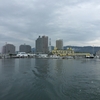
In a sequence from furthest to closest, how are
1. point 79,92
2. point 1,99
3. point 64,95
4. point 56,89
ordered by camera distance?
point 56,89 < point 79,92 < point 64,95 < point 1,99

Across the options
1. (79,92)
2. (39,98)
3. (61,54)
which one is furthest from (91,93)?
(61,54)

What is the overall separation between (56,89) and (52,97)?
324 centimetres

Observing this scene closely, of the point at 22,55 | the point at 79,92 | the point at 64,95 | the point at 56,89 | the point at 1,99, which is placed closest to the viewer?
the point at 1,99

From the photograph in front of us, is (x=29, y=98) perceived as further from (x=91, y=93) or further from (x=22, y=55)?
(x=22, y=55)

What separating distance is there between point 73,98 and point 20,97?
500cm

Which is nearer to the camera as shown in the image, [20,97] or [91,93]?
[20,97]

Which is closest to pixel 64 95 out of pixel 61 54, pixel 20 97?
pixel 20 97

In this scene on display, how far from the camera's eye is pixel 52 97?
1636cm

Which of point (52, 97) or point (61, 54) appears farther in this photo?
point (61, 54)

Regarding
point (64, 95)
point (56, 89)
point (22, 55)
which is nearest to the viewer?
point (64, 95)

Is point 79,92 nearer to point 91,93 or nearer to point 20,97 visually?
point 91,93

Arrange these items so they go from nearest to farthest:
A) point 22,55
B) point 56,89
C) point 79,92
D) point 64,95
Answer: point 64,95
point 79,92
point 56,89
point 22,55

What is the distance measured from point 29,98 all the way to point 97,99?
6260 mm

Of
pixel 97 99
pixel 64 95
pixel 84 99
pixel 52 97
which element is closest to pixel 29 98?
pixel 52 97
